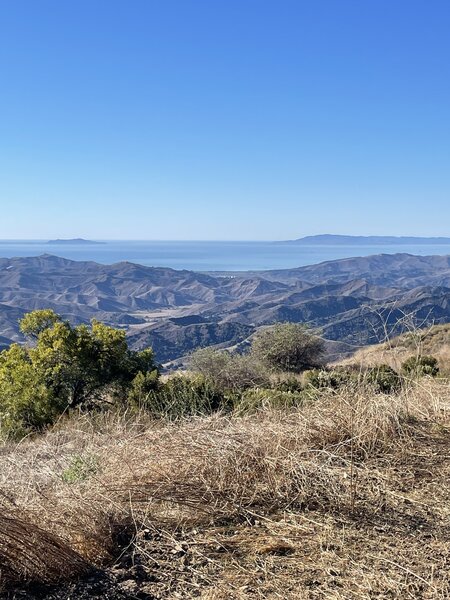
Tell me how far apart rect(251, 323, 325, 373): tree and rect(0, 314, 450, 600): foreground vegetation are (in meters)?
18.8

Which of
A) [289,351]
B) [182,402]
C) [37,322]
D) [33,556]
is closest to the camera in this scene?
[33,556]

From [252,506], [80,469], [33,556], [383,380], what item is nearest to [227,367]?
[383,380]

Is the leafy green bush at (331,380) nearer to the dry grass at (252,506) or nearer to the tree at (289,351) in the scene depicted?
the dry grass at (252,506)

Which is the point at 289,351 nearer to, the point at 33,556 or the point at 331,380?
the point at 331,380

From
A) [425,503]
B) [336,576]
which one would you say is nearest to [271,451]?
[425,503]

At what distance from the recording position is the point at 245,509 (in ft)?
10.4

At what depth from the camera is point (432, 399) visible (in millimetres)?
4961

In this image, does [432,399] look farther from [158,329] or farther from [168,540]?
[158,329]

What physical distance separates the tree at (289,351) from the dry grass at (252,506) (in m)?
19.0

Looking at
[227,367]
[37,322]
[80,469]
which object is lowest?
[227,367]

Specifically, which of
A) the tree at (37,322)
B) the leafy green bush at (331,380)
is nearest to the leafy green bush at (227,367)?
the tree at (37,322)

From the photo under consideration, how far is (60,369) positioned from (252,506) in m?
12.0

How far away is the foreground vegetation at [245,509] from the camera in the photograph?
250 cm

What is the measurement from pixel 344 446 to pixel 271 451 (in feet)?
2.00
